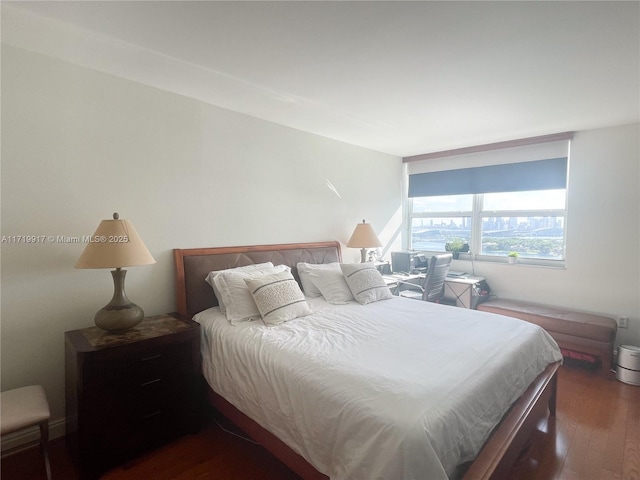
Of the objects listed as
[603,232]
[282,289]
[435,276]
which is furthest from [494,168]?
[282,289]

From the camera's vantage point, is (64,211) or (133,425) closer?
(133,425)

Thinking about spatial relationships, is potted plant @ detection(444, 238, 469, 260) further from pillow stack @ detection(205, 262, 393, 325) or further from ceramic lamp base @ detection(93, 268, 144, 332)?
ceramic lamp base @ detection(93, 268, 144, 332)

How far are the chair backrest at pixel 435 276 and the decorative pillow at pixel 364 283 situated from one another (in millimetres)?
653

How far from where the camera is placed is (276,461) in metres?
1.90

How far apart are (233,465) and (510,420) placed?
1.55m

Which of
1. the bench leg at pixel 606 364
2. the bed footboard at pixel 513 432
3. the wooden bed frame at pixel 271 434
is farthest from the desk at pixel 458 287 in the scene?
the bed footboard at pixel 513 432

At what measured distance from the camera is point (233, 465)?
6.12 feet

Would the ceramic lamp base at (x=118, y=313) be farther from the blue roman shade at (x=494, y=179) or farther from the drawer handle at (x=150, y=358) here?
the blue roman shade at (x=494, y=179)

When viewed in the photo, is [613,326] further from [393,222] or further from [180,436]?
[180,436]

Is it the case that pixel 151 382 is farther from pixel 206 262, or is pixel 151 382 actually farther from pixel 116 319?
pixel 206 262

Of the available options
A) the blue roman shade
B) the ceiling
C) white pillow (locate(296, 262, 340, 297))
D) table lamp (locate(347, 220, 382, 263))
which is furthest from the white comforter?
the blue roman shade

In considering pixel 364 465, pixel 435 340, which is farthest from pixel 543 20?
pixel 364 465

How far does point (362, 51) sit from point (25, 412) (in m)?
2.59

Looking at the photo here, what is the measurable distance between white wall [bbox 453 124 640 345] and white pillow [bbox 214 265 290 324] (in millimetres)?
3474
